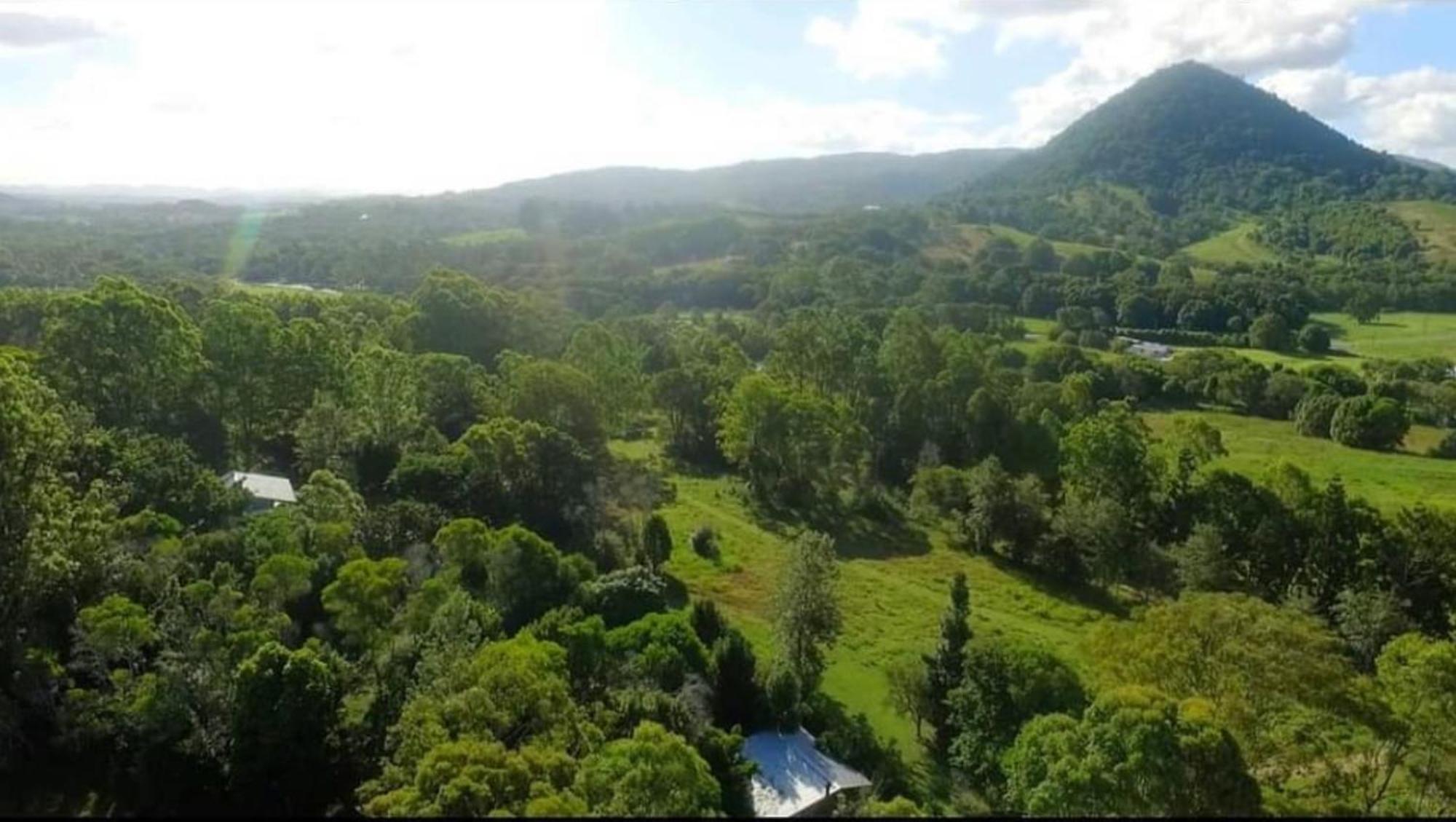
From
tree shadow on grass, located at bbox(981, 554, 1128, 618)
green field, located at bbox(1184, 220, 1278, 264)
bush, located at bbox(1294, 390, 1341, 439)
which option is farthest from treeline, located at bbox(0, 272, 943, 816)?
green field, located at bbox(1184, 220, 1278, 264)

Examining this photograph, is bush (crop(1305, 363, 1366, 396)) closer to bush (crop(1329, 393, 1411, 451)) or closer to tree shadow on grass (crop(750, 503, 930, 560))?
bush (crop(1329, 393, 1411, 451))

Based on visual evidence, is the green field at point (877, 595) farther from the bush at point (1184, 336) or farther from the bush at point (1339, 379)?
the bush at point (1184, 336)

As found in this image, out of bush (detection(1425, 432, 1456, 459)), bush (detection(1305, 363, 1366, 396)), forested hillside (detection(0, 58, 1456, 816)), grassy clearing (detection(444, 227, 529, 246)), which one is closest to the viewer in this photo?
forested hillside (detection(0, 58, 1456, 816))

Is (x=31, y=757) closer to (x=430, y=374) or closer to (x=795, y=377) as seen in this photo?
(x=430, y=374)

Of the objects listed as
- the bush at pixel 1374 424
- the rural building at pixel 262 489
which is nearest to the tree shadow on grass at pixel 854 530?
A: the rural building at pixel 262 489

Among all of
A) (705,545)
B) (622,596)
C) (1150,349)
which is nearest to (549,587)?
(622,596)
